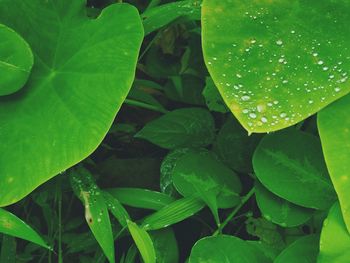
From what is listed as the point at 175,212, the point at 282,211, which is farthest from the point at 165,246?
the point at 282,211

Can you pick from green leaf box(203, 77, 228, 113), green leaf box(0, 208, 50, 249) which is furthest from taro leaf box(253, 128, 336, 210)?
green leaf box(0, 208, 50, 249)

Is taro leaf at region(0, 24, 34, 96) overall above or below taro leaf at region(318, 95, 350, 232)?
above

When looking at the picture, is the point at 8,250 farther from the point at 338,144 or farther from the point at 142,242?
the point at 338,144

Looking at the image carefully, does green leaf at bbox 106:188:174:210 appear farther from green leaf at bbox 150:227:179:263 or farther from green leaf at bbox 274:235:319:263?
green leaf at bbox 274:235:319:263

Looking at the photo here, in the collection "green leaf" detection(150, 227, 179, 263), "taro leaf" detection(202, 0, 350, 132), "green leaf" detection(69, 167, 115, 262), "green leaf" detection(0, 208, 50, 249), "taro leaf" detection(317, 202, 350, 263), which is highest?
"taro leaf" detection(202, 0, 350, 132)

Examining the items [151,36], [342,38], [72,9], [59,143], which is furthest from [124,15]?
[151,36]

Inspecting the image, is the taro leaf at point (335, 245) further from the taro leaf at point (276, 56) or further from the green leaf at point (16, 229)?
the green leaf at point (16, 229)

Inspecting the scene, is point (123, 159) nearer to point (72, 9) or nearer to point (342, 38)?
point (72, 9)
